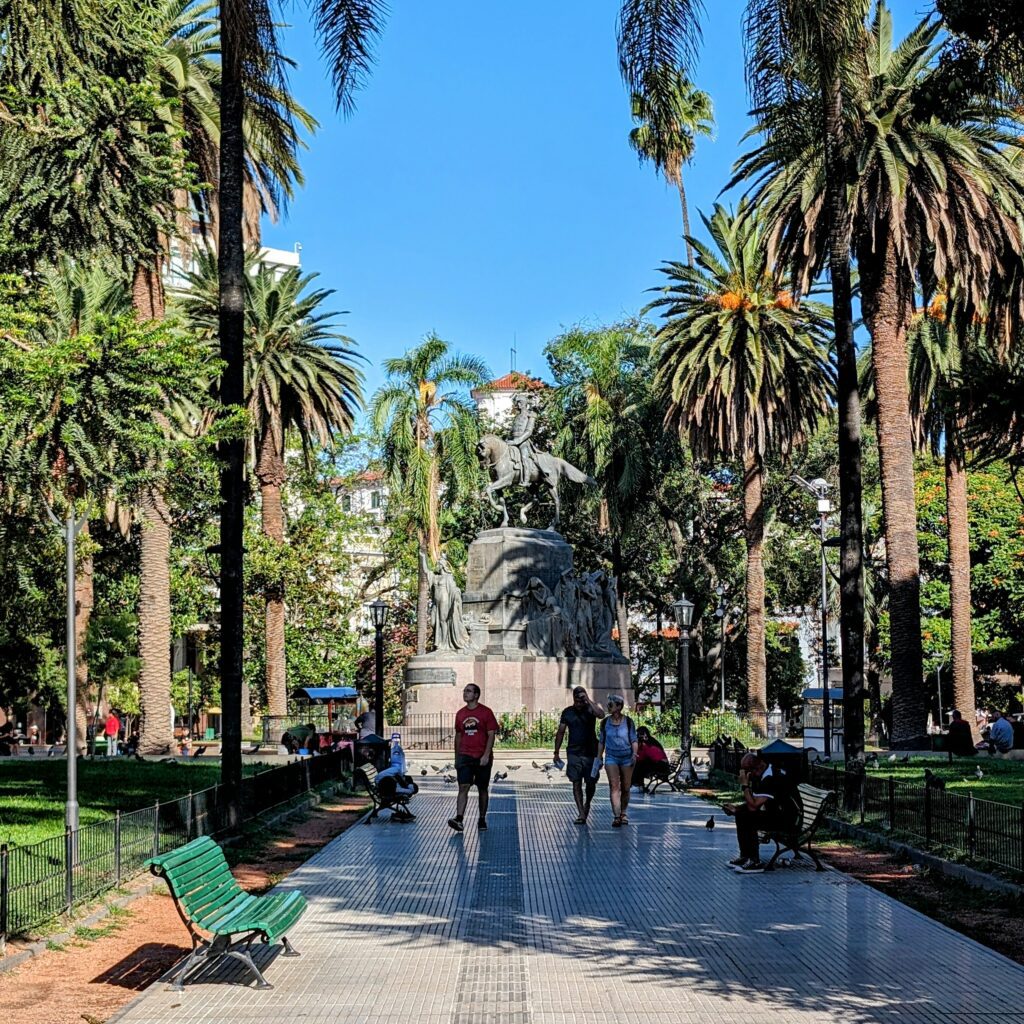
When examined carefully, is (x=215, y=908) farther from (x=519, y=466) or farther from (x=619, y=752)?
(x=519, y=466)

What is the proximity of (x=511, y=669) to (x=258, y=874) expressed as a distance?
25.4 m

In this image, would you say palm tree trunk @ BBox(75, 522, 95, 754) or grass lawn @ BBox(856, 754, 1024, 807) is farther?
palm tree trunk @ BBox(75, 522, 95, 754)

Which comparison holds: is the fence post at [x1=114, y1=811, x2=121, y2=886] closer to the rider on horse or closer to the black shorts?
the black shorts

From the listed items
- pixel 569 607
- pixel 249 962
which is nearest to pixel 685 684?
pixel 569 607

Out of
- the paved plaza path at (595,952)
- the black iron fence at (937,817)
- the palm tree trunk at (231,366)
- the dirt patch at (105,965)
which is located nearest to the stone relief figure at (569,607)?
the black iron fence at (937,817)

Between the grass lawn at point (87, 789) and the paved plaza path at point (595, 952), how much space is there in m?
4.19

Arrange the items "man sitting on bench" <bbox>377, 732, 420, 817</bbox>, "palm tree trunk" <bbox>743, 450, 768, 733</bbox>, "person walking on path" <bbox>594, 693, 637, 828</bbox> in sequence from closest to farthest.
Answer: "person walking on path" <bbox>594, 693, 637, 828</bbox>
"man sitting on bench" <bbox>377, 732, 420, 817</bbox>
"palm tree trunk" <bbox>743, 450, 768, 733</bbox>

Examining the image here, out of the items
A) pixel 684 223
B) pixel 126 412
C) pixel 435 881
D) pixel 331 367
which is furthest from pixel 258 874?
pixel 684 223

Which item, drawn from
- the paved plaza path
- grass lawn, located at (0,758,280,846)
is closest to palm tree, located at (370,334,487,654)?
grass lawn, located at (0,758,280,846)

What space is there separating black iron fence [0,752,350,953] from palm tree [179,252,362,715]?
28570 millimetres

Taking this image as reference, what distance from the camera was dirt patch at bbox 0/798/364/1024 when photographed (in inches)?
355

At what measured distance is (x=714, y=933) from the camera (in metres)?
11.0

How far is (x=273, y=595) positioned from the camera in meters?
48.2

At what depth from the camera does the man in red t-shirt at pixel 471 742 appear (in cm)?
1786
